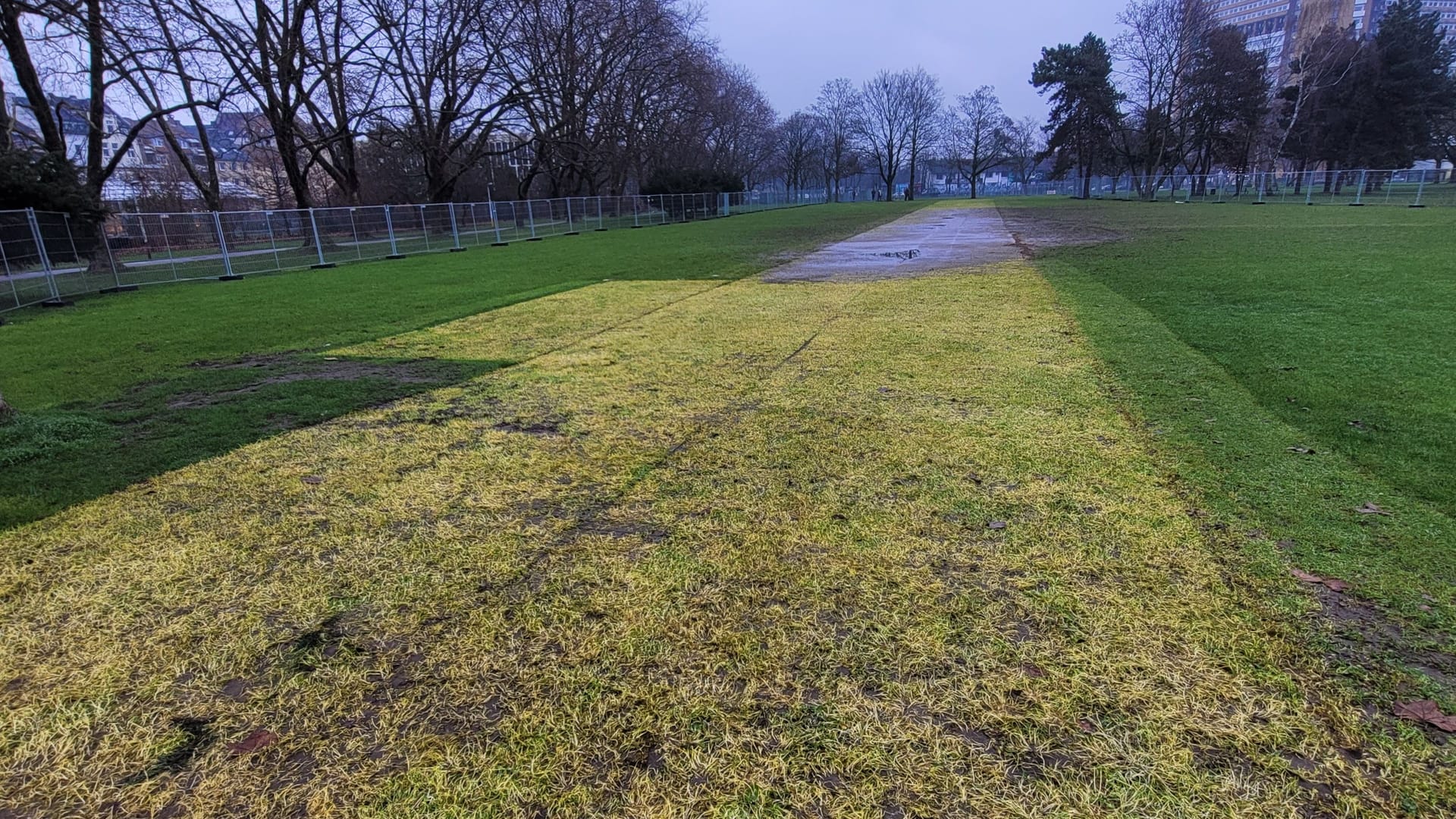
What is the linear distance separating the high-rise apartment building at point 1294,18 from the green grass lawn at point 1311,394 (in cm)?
5196

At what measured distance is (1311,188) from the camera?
3816cm

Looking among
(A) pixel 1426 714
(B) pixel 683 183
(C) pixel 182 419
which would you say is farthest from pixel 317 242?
(B) pixel 683 183

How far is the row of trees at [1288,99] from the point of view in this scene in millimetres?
43688

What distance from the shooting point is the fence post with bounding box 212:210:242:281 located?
609 inches

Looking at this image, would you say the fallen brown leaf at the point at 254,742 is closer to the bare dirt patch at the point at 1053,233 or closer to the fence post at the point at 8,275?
the fence post at the point at 8,275

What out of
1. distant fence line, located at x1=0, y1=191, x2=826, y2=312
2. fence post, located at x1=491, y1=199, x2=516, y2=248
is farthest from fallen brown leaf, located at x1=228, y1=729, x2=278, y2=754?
fence post, located at x1=491, y1=199, x2=516, y2=248

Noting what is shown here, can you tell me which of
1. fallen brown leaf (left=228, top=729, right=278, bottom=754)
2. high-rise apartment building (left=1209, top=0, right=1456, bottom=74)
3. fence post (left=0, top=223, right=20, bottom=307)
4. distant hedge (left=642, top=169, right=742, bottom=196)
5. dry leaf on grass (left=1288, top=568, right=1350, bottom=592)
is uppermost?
high-rise apartment building (left=1209, top=0, right=1456, bottom=74)

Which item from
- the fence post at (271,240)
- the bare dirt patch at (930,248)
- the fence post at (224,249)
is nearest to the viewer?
the bare dirt patch at (930,248)

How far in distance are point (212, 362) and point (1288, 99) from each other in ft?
210

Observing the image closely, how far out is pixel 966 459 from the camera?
3615 mm

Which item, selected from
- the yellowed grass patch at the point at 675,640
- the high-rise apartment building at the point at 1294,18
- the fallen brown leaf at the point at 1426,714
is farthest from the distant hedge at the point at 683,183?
the fallen brown leaf at the point at 1426,714

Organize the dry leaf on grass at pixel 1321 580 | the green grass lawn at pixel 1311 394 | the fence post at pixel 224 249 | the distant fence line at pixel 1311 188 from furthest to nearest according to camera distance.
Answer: the distant fence line at pixel 1311 188 < the fence post at pixel 224 249 < the green grass lawn at pixel 1311 394 < the dry leaf on grass at pixel 1321 580

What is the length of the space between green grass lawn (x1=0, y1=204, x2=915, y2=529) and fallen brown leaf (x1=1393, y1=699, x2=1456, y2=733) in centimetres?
529

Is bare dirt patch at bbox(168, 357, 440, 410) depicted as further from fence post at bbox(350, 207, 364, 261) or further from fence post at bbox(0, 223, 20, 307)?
fence post at bbox(350, 207, 364, 261)
